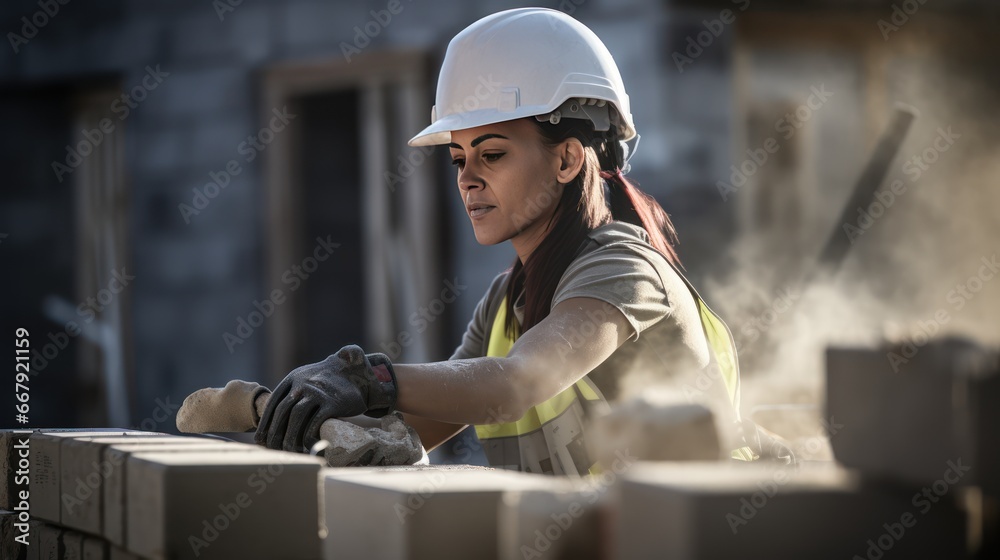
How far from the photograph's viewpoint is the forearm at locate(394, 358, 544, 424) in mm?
3043

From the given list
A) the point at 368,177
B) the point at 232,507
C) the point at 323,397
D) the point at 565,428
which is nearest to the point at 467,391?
the point at 323,397

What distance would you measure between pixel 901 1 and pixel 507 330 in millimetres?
4500

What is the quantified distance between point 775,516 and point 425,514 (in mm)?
581

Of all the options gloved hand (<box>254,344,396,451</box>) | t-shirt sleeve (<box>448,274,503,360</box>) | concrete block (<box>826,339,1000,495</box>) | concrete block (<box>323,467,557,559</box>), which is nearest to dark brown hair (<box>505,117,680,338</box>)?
t-shirt sleeve (<box>448,274,503,360</box>)

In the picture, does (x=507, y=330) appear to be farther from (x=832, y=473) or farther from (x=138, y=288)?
(x=138, y=288)

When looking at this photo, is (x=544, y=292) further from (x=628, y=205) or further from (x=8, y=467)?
(x=8, y=467)

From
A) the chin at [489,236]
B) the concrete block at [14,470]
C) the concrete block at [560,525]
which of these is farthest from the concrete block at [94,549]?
the chin at [489,236]

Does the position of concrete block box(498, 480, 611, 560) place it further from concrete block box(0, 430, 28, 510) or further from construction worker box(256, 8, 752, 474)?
concrete block box(0, 430, 28, 510)

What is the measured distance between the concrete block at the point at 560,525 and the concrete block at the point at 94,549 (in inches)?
41.7

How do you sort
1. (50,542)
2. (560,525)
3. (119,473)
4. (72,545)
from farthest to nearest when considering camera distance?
(50,542) < (72,545) < (119,473) < (560,525)

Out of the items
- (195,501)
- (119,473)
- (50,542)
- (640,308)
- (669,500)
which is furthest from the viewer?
(640,308)

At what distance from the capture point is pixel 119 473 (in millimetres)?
2525

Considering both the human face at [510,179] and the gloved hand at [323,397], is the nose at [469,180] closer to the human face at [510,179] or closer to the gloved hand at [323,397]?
the human face at [510,179]

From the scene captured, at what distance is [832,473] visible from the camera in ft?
6.40
